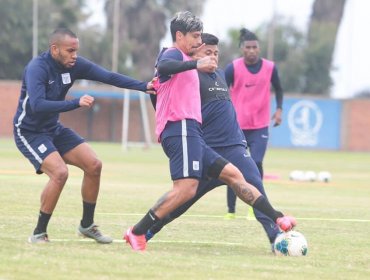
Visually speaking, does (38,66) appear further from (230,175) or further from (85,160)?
(230,175)

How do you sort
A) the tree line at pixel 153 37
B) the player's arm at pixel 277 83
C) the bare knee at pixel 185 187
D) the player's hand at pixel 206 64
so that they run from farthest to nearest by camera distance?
the tree line at pixel 153 37, the player's arm at pixel 277 83, the bare knee at pixel 185 187, the player's hand at pixel 206 64

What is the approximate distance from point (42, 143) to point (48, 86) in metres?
0.59

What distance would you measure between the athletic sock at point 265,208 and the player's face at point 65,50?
2.41 meters

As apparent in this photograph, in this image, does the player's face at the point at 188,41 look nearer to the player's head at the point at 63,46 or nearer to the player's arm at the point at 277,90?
the player's head at the point at 63,46

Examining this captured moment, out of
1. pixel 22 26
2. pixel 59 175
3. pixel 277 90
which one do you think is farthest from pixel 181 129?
pixel 22 26

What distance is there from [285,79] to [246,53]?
54118 mm

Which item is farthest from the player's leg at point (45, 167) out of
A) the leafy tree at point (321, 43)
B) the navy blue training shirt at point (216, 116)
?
the leafy tree at point (321, 43)

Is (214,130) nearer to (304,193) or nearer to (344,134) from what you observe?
(304,193)

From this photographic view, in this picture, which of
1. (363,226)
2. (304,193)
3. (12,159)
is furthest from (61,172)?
(12,159)

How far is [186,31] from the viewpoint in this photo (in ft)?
32.8

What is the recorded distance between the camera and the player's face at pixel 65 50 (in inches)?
408

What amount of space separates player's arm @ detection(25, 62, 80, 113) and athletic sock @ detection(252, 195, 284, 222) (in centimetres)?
209

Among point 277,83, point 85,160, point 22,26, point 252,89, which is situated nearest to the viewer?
point 85,160

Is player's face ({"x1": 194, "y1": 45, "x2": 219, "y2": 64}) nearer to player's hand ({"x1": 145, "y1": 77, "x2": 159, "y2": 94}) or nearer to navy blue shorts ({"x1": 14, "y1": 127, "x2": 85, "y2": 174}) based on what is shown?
player's hand ({"x1": 145, "y1": 77, "x2": 159, "y2": 94})
